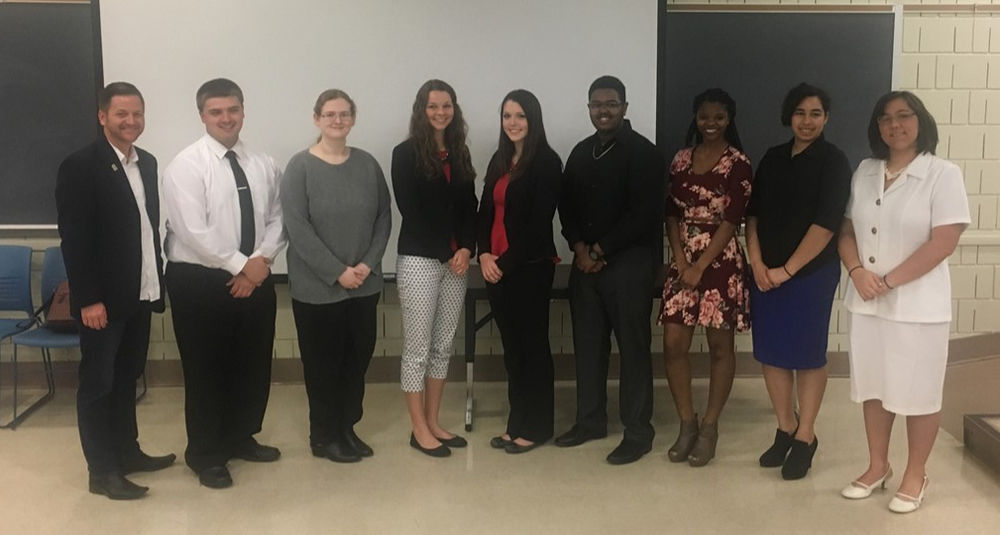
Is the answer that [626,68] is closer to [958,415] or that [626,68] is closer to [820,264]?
[820,264]

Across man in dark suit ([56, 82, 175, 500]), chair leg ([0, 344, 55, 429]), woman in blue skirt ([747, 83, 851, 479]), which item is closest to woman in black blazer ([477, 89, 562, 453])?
woman in blue skirt ([747, 83, 851, 479])

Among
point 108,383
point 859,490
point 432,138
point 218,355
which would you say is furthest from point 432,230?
point 859,490

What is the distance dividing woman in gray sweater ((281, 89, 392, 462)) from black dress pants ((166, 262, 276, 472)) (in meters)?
0.19

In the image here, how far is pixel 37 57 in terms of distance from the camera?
13.9ft

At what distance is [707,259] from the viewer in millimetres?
3258

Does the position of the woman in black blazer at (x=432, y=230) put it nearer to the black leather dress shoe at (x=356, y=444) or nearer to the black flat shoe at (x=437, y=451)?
the black flat shoe at (x=437, y=451)

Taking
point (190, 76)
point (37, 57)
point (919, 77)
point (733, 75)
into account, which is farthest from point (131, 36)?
point (919, 77)

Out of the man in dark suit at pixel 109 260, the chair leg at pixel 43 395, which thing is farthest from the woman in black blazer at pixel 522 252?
the chair leg at pixel 43 395

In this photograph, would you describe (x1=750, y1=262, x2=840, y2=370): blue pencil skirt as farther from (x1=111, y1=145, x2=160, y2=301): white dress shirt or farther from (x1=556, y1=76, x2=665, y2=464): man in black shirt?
(x1=111, y1=145, x2=160, y2=301): white dress shirt

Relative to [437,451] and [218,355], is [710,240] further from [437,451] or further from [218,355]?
[218,355]

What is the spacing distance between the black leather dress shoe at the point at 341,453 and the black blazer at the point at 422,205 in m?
0.90

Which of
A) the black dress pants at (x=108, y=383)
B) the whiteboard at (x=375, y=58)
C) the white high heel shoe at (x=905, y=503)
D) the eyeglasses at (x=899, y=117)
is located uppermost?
the whiteboard at (x=375, y=58)

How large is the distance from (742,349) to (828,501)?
1811mm

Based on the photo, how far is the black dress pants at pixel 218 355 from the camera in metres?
3.12
